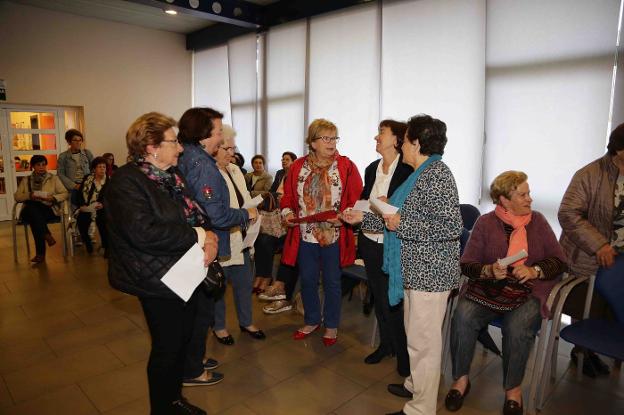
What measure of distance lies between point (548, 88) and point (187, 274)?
3.81 metres

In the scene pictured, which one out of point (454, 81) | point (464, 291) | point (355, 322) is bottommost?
point (355, 322)

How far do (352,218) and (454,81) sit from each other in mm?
3051

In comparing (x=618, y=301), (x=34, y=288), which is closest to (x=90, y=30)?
(x=34, y=288)

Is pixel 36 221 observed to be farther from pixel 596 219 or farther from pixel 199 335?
pixel 596 219

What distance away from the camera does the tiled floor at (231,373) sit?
7.61 feet

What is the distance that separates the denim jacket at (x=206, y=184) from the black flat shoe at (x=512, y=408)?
1.75m

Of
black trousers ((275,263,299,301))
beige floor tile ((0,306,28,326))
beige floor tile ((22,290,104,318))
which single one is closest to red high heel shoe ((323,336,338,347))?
black trousers ((275,263,299,301))

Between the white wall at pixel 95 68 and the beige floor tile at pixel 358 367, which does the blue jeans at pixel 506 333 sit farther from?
the white wall at pixel 95 68

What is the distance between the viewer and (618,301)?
225 centimetres

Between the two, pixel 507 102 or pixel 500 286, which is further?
pixel 507 102

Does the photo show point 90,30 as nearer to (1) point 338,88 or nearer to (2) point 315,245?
(1) point 338,88

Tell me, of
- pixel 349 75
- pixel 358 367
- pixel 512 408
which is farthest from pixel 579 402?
pixel 349 75

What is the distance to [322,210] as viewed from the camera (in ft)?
9.41

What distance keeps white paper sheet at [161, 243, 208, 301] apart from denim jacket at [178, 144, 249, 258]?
0.33m
